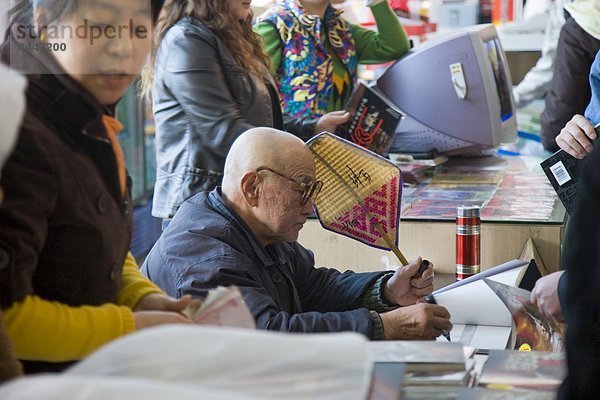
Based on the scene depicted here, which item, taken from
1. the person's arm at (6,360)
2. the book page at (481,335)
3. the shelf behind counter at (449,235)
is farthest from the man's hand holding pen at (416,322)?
the person's arm at (6,360)

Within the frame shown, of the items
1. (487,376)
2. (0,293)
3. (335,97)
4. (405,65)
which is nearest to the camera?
(0,293)

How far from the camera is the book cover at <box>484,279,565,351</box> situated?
2.08 metres

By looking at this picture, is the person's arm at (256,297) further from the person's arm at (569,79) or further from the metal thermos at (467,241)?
the person's arm at (569,79)

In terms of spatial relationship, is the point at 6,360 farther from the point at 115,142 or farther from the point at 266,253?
the point at 266,253

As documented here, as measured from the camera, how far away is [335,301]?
267cm

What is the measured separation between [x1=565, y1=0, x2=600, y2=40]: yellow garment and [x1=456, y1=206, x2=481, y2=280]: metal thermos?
1.50m

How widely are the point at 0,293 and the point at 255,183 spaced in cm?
120

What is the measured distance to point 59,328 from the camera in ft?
4.22

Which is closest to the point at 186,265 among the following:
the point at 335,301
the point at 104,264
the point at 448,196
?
the point at 335,301

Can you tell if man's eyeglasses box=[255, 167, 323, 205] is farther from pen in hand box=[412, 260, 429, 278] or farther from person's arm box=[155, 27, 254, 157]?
person's arm box=[155, 27, 254, 157]

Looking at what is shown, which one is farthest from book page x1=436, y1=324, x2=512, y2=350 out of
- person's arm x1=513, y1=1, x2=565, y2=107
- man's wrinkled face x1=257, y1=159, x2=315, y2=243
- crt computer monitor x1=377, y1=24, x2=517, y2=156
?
person's arm x1=513, y1=1, x2=565, y2=107

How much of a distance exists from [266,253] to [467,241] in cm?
69

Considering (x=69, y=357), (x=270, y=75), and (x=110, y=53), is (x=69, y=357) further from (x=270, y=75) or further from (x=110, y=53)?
(x=270, y=75)

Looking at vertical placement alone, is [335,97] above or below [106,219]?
below
